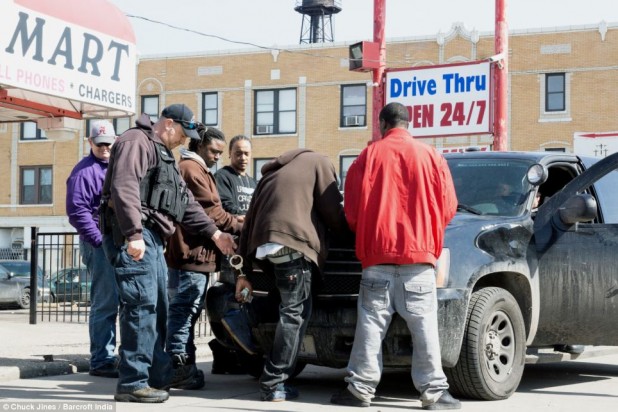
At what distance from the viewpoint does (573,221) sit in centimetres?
755

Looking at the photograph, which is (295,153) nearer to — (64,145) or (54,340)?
(54,340)

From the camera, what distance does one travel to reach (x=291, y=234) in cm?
696

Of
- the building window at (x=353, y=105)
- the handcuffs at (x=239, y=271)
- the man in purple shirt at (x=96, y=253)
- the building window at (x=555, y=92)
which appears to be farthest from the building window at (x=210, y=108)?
the handcuffs at (x=239, y=271)

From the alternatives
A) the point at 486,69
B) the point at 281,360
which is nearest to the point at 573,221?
the point at 281,360

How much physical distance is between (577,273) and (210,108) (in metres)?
37.1

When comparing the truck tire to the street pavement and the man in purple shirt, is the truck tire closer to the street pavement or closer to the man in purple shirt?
the street pavement

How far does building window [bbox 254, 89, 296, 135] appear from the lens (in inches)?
1670

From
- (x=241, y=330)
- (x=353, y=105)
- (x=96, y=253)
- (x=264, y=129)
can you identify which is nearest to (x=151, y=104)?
(x=264, y=129)

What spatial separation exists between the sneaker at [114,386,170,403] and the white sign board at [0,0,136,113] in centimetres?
504

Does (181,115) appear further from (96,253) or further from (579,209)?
(579,209)

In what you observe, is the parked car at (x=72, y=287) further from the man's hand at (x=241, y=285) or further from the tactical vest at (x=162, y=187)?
the tactical vest at (x=162, y=187)

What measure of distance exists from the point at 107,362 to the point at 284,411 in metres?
2.52

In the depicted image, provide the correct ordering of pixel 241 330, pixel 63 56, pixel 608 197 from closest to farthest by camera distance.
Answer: pixel 241 330, pixel 608 197, pixel 63 56

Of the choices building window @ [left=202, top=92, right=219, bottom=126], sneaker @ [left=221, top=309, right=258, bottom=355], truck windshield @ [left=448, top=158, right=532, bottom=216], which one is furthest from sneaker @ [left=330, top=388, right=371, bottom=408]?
building window @ [left=202, top=92, right=219, bottom=126]
